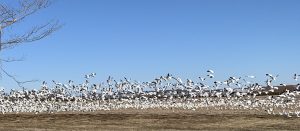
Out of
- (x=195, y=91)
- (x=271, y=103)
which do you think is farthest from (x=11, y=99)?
(x=271, y=103)

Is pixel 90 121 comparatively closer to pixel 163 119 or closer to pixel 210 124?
pixel 163 119

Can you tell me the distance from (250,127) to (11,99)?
111ft

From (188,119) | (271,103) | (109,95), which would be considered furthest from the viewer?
(109,95)

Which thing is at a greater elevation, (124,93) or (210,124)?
(124,93)

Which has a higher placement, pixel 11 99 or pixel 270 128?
pixel 11 99

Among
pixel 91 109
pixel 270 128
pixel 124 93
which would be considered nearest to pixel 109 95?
pixel 124 93

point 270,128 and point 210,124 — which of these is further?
point 210,124

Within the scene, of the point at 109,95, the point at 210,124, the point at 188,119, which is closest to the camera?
the point at 210,124

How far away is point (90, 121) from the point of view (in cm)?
3266

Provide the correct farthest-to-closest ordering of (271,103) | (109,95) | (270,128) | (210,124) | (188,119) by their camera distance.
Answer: (109,95), (271,103), (188,119), (210,124), (270,128)

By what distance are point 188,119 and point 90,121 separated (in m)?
6.05

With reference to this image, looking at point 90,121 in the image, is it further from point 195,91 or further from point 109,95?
point 109,95

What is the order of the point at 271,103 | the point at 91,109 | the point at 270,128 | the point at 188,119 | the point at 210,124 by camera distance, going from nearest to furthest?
the point at 270,128
the point at 210,124
the point at 188,119
the point at 271,103
the point at 91,109

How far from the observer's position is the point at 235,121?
30000mm
